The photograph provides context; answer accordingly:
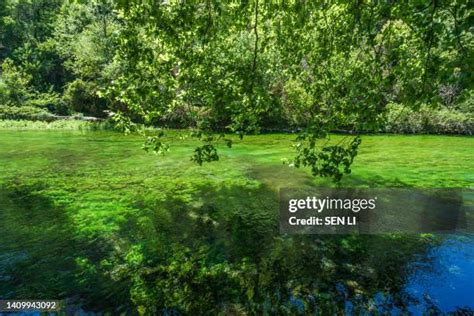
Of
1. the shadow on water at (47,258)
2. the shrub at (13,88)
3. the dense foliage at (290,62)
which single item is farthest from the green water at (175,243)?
the shrub at (13,88)

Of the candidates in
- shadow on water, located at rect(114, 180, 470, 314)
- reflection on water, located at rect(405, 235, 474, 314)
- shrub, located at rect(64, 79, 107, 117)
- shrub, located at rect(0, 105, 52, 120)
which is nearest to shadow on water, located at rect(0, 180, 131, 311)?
shadow on water, located at rect(114, 180, 470, 314)

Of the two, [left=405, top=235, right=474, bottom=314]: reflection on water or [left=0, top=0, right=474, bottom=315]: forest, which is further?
[left=405, top=235, right=474, bottom=314]: reflection on water

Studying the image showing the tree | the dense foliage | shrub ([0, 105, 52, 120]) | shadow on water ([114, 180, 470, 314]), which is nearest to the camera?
the dense foliage

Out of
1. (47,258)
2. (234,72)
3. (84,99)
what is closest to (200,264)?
(47,258)

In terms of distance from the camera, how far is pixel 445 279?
22.4 ft

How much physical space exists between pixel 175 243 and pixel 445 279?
5.21 meters

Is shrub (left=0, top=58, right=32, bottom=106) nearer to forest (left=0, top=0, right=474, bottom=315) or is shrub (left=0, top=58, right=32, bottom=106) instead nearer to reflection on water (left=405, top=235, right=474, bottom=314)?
forest (left=0, top=0, right=474, bottom=315)

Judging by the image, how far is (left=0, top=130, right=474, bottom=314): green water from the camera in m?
6.32

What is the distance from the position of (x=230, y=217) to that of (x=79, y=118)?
4038cm

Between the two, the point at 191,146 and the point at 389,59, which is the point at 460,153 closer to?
the point at 191,146

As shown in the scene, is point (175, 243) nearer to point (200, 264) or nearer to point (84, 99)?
point (200, 264)

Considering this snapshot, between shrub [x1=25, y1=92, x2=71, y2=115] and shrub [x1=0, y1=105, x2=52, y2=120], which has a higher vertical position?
shrub [x1=25, y1=92, x2=71, y2=115]

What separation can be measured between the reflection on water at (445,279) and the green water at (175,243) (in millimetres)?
300

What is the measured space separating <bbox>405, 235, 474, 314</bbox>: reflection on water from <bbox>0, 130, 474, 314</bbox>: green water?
30 cm
